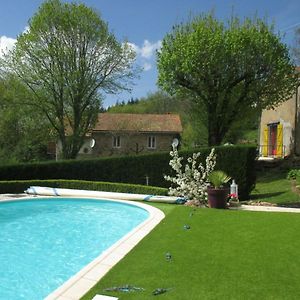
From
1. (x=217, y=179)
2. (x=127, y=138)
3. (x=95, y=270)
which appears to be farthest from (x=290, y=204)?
(x=127, y=138)

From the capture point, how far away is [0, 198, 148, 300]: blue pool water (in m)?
6.92

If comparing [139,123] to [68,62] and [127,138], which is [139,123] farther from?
[68,62]

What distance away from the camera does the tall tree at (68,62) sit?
2709cm

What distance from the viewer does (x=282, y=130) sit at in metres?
28.3

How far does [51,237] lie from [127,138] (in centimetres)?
2868

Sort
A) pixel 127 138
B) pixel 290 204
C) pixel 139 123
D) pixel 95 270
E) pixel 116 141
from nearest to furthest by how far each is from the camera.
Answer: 1. pixel 95 270
2. pixel 290 204
3. pixel 127 138
4. pixel 116 141
5. pixel 139 123

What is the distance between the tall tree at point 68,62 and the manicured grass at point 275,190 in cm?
1372

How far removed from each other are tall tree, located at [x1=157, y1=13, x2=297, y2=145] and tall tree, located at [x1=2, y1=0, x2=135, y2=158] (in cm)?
579

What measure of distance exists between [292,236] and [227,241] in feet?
5.05

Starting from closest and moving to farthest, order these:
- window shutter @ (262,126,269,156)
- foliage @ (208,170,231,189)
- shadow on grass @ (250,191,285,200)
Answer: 1. foliage @ (208,170,231,189)
2. shadow on grass @ (250,191,285,200)
3. window shutter @ (262,126,269,156)

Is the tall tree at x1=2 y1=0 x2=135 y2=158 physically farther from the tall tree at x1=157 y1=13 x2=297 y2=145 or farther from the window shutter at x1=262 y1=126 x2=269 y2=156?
the window shutter at x1=262 y1=126 x2=269 y2=156

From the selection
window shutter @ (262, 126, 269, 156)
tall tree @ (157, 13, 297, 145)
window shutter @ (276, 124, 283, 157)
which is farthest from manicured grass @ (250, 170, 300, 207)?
window shutter @ (262, 126, 269, 156)

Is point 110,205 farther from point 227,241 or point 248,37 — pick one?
point 248,37

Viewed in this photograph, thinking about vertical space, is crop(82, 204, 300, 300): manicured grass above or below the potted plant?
below
